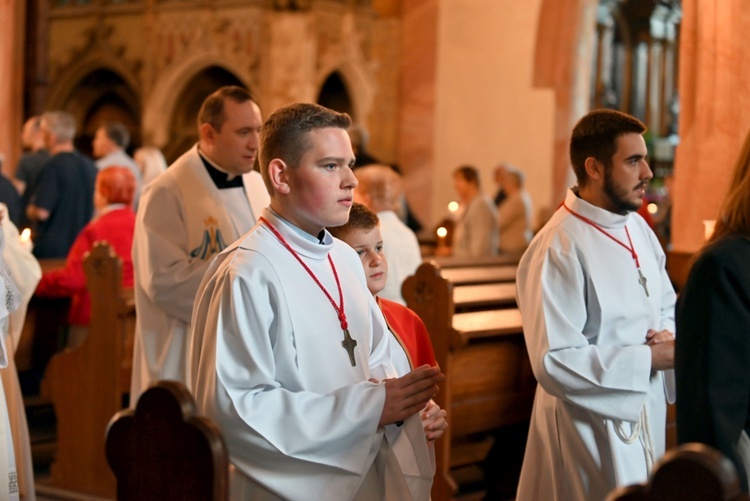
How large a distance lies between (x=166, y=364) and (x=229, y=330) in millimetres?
1709

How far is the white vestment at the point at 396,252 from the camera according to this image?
17.2 feet

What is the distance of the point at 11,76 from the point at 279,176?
6.81 metres

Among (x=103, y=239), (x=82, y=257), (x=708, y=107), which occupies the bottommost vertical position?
(x=82, y=257)

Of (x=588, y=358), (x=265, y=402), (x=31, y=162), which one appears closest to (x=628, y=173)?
(x=588, y=358)

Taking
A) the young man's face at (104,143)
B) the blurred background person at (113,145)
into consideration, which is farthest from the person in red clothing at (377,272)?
the young man's face at (104,143)

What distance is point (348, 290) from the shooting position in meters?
2.73

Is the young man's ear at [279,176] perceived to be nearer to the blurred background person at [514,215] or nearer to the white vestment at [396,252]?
the white vestment at [396,252]

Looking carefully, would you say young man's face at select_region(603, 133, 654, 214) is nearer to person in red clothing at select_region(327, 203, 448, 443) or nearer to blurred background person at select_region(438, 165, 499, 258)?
person in red clothing at select_region(327, 203, 448, 443)

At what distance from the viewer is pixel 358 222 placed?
3.38m

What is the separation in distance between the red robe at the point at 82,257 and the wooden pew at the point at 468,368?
199 cm

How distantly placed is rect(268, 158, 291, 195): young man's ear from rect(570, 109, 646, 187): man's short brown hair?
1266 millimetres

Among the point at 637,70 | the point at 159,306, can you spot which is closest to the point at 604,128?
the point at 159,306

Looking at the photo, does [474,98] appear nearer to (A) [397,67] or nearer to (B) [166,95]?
(A) [397,67]

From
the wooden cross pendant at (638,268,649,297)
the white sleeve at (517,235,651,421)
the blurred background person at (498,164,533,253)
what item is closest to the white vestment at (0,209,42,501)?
the white sleeve at (517,235,651,421)
